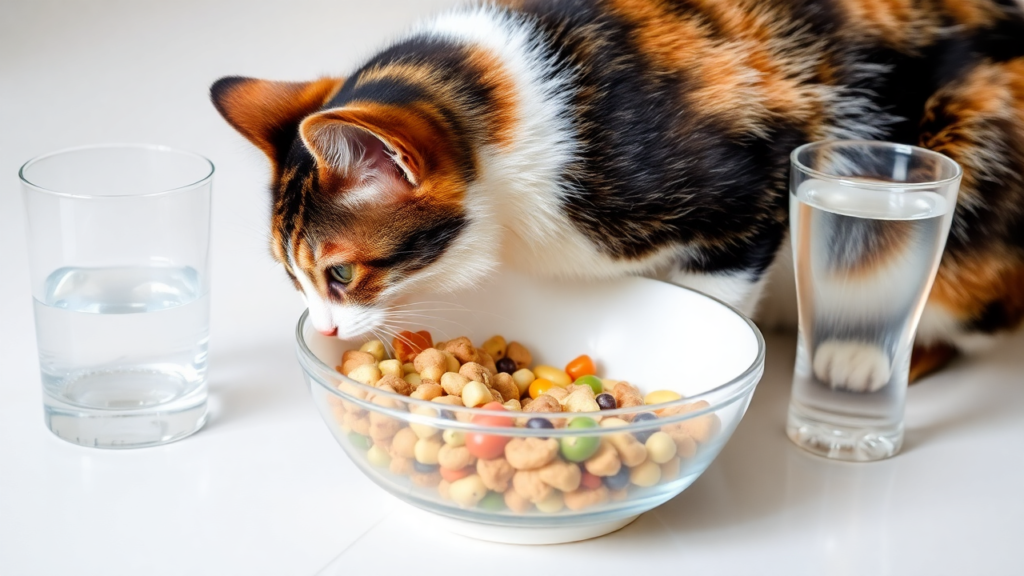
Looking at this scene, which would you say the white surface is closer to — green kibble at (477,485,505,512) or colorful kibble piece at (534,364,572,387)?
green kibble at (477,485,505,512)

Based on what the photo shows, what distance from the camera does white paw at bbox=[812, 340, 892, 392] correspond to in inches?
46.5

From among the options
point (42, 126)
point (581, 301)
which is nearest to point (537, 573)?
point (581, 301)

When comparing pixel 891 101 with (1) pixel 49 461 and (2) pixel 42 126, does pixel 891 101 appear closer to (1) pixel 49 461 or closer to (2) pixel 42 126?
(1) pixel 49 461

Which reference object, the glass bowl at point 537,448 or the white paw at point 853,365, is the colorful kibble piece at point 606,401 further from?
the white paw at point 853,365

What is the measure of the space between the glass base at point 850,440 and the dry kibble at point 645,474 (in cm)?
33

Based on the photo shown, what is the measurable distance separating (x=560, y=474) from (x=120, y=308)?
58 centimetres

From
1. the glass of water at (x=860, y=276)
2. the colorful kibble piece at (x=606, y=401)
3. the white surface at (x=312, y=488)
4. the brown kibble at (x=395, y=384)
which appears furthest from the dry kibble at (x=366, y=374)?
the glass of water at (x=860, y=276)

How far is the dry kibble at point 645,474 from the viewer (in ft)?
3.14

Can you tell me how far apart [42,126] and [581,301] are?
91 centimetres

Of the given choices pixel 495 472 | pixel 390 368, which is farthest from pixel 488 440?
pixel 390 368

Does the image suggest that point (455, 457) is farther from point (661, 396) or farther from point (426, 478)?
point (661, 396)

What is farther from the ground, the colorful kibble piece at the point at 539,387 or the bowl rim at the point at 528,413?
the bowl rim at the point at 528,413

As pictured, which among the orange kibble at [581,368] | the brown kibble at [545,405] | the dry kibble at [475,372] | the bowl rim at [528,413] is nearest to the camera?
the bowl rim at [528,413]

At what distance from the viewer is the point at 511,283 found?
131cm
